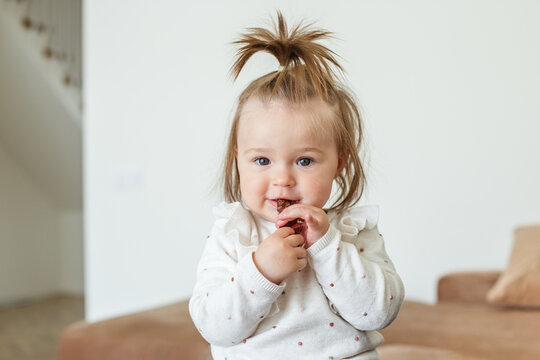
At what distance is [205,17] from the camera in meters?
2.36

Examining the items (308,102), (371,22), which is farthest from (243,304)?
(371,22)

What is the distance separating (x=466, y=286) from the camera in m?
1.97

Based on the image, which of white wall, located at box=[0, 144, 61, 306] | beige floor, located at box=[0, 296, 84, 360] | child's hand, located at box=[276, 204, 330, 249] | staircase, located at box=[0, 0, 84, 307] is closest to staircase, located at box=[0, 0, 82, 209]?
staircase, located at box=[0, 0, 84, 307]

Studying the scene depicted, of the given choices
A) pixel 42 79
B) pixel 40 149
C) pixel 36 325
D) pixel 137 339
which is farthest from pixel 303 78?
pixel 40 149

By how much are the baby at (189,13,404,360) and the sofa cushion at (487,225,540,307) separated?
3.40ft

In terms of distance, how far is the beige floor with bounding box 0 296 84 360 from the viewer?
3014 mm

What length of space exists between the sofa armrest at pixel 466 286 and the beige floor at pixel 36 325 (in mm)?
1835

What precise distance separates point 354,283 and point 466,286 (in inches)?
52.6

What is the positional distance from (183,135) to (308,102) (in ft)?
6.27

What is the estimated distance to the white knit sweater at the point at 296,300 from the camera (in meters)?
0.75

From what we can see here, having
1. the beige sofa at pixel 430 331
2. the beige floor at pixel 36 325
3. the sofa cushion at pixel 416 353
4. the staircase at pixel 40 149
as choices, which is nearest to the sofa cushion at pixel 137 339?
the beige sofa at pixel 430 331

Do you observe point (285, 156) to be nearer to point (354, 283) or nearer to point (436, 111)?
point (354, 283)

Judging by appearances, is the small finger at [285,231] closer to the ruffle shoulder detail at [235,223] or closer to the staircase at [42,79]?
the ruffle shoulder detail at [235,223]

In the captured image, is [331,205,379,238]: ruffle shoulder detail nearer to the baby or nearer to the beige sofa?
the baby
